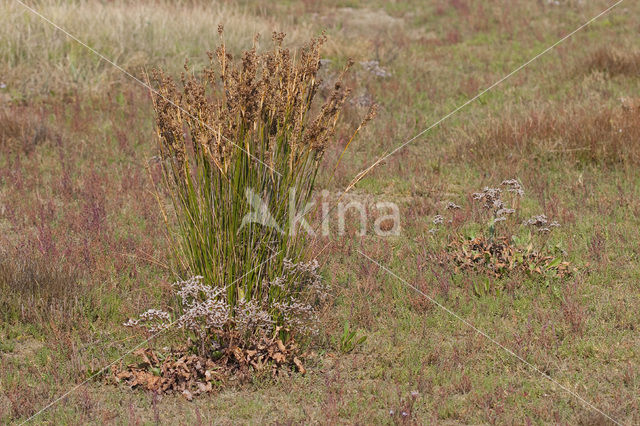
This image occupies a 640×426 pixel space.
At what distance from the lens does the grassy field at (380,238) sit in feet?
13.7


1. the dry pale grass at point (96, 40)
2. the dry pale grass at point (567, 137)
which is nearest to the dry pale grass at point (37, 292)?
the dry pale grass at point (567, 137)

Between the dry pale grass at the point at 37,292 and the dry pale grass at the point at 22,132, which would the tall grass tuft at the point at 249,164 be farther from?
the dry pale grass at the point at 22,132

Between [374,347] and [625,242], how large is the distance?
250 centimetres

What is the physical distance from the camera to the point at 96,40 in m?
10.9

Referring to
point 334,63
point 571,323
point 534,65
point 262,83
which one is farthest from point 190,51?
point 571,323

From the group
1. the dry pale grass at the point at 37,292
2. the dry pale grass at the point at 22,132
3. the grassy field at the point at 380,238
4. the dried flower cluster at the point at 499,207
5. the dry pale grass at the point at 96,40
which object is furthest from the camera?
the dry pale grass at the point at 96,40

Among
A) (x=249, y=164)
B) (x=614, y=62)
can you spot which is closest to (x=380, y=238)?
(x=249, y=164)

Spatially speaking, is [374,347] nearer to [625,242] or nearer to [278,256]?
[278,256]

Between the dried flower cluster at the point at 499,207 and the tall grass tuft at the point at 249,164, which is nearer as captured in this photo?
the tall grass tuft at the point at 249,164

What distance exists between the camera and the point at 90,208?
6543mm

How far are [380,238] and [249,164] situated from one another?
2124mm

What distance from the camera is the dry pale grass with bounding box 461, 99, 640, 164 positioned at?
752 centimetres

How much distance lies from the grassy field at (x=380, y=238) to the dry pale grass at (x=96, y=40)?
1.7 inches

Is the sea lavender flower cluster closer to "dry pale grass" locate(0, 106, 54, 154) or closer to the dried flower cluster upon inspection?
the dried flower cluster
